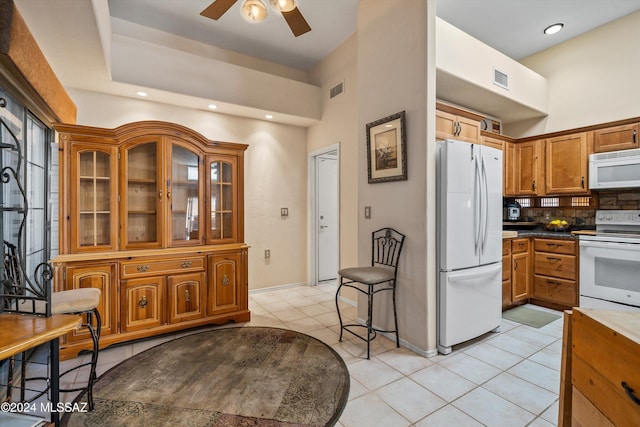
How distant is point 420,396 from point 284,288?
2928 mm

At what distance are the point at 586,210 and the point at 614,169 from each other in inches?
26.3

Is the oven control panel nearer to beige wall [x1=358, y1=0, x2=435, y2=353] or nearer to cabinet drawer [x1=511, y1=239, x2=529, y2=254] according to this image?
cabinet drawer [x1=511, y1=239, x2=529, y2=254]

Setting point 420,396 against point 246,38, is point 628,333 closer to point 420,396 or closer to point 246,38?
point 420,396

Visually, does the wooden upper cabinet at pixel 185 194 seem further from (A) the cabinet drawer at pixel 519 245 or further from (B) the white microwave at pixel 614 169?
(B) the white microwave at pixel 614 169

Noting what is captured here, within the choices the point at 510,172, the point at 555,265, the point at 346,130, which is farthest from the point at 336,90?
the point at 555,265

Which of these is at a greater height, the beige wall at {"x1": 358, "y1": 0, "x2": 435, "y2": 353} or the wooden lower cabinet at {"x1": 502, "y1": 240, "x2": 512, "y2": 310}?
the beige wall at {"x1": 358, "y1": 0, "x2": 435, "y2": 353}

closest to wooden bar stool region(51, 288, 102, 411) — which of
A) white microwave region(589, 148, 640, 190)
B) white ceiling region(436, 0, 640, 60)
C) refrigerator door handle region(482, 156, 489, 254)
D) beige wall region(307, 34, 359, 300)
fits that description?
beige wall region(307, 34, 359, 300)

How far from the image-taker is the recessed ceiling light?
11.8ft

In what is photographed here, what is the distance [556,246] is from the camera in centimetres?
358

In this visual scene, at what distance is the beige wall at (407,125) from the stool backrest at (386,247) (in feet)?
0.20

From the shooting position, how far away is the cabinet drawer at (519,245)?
3547 mm

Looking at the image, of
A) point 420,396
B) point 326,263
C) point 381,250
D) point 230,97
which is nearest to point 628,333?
point 420,396

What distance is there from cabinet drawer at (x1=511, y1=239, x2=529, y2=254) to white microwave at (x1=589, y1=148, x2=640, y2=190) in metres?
0.97

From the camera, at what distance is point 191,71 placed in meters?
3.52
